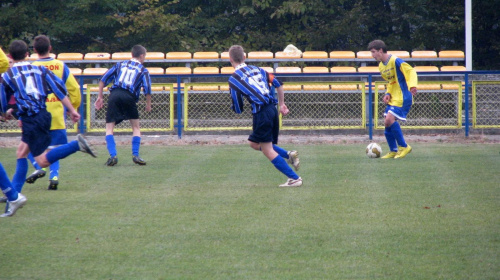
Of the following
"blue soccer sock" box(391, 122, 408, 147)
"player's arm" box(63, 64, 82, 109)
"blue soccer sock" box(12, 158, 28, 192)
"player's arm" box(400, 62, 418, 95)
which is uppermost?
"player's arm" box(400, 62, 418, 95)

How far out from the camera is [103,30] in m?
23.5

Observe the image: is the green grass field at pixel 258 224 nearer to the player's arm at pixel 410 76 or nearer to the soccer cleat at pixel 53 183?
the soccer cleat at pixel 53 183

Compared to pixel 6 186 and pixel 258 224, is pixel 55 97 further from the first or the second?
pixel 258 224

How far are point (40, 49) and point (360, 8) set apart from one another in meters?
17.4

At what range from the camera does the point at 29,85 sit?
6.33 metres

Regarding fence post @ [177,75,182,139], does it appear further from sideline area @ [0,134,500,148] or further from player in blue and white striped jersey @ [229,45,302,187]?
player in blue and white striped jersey @ [229,45,302,187]

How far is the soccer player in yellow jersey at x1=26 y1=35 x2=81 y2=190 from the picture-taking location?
7.22 meters

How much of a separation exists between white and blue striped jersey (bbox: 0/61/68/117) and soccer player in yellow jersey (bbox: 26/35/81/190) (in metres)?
0.83

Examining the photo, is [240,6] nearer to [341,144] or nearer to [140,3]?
[140,3]

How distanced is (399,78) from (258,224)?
535cm

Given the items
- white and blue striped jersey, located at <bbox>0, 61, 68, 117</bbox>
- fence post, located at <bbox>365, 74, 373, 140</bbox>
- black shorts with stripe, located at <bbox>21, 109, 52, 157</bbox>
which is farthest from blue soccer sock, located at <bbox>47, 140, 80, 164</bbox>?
fence post, located at <bbox>365, 74, 373, 140</bbox>

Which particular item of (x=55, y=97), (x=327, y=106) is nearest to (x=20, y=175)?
(x=55, y=97)

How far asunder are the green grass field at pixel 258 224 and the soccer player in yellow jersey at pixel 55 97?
198 mm

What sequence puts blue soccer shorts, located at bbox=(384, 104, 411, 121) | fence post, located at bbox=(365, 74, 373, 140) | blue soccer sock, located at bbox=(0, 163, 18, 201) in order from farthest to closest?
fence post, located at bbox=(365, 74, 373, 140) < blue soccer shorts, located at bbox=(384, 104, 411, 121) < blue soccer sock, located at bbox=(0, 163, 18, 201)
